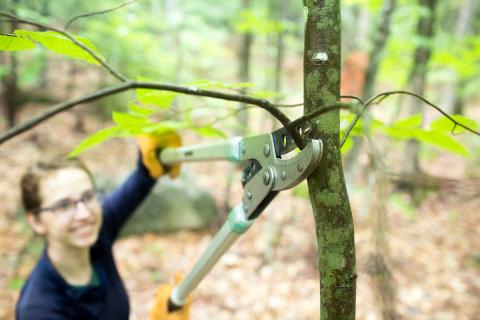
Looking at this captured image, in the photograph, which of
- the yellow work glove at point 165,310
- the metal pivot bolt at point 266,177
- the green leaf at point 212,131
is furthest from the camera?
the yellow work glove at point 165,310

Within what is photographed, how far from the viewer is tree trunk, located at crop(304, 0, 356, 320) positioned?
0.67 metres

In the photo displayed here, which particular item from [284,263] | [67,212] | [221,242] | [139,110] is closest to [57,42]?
[139,110]

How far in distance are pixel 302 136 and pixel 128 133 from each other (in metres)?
0.67

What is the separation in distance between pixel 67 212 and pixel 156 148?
585 millimetres

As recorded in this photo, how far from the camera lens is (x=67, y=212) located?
187cm

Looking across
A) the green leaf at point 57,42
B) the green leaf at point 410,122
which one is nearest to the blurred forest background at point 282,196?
the green leaf at point 410,122

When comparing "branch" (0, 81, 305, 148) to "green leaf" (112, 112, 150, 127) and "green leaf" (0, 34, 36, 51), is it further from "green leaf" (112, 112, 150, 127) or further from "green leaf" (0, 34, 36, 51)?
"green leaf" (112, 112, 150, 127)

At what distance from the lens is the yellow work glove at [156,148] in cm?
184

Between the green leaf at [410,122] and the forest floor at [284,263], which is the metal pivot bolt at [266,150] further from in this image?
the forest floor at [284,263]

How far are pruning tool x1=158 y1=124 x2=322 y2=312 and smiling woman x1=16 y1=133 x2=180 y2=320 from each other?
32.1 inches

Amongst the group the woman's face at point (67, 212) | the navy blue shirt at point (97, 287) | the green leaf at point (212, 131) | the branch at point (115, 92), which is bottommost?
the navy blue shirt at point (97, 287)

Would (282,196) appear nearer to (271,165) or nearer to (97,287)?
(97,287)

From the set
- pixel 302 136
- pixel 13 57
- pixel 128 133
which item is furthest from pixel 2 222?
pixel 302 136

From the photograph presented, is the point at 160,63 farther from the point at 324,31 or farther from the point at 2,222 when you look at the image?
the point at 324,31
